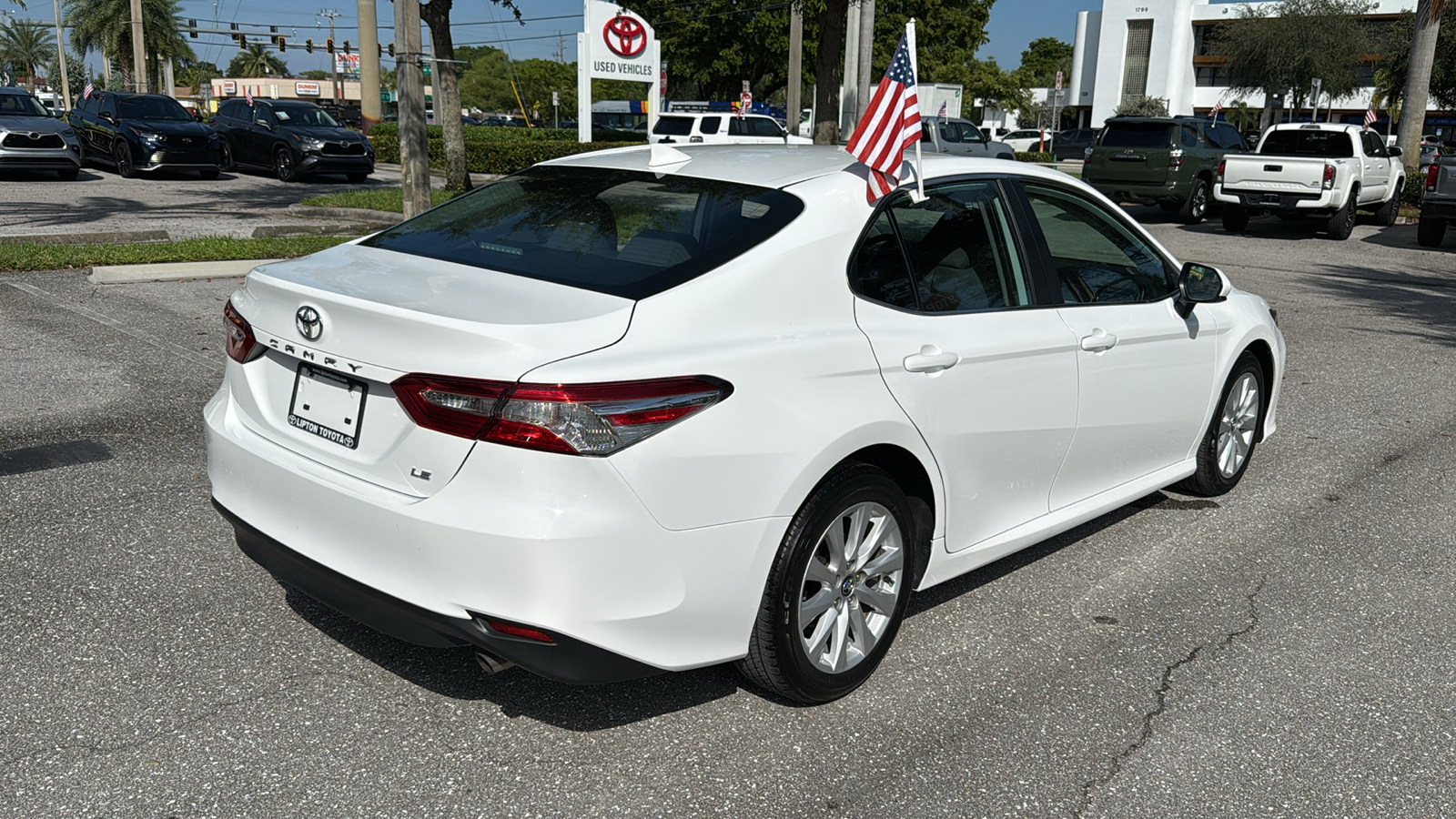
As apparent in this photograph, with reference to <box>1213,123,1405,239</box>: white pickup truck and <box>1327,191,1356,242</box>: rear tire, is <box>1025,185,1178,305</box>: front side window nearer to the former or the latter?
<box>1213,123,1405,239</box>: white pickup truck

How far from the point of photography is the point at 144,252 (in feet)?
38.5

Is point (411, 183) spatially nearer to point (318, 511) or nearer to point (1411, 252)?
point (318, 511)

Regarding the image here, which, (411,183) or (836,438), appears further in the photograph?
(411,183)

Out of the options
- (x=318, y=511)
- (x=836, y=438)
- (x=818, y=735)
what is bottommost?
(x=818, y=735)

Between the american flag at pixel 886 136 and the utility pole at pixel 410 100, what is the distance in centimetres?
1045

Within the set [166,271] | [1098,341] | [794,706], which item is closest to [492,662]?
[794,706]

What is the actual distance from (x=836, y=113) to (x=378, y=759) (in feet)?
54.2

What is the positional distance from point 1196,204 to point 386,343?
21.5 metres

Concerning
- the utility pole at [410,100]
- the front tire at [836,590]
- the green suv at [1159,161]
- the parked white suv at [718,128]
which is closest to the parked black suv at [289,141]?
the parked white suv at [718,128]

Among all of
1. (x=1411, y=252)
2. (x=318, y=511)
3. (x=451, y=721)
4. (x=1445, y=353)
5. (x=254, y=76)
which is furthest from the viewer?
(x=254, y=76)

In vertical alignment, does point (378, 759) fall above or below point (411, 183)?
below

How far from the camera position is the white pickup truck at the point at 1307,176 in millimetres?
19125

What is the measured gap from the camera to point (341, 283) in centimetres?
336

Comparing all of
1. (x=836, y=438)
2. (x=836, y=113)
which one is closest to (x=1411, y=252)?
(x=836, y=113)
